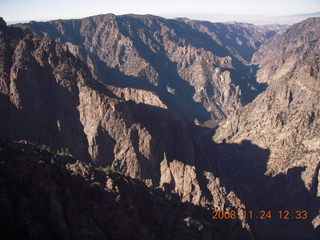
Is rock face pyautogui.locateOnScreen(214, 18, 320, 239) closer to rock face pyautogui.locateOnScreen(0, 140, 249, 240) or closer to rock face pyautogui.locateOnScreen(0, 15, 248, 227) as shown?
rock face pyautogui.locateOnScreen(0, 15, 248, 227)

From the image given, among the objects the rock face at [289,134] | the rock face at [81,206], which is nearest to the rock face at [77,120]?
the rock face at [289,134]

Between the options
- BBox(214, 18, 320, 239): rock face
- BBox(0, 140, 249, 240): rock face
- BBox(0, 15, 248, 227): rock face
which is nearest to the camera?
BBox(0, 140, 249, 240): rock face

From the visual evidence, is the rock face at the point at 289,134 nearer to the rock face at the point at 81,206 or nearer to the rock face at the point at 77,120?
the rock face at the point at 77,120

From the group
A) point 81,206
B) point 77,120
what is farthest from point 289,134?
point 81,206

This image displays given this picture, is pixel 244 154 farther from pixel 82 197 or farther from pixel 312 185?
pixel 82 197

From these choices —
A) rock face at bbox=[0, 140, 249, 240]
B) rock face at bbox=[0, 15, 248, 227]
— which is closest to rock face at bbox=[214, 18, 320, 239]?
rock face at bbox=[0, 15, 248, 227]

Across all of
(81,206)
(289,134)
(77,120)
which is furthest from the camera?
(289,134)

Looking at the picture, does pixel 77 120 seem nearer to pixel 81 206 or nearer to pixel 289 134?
pixel 81 206

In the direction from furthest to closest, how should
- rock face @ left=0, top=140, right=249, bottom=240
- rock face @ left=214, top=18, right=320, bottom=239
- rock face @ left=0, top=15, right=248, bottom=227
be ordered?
rock face @ left=214, top=18, right=320, bottom=239 → rock face @ left=0, top=15, right=248, bottom=227 → rock face @ left=0, top=140, right=249, bottom=240

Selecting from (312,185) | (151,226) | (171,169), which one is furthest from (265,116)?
(151,226)

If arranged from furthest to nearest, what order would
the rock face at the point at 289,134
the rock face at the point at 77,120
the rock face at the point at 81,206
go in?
the rock face at the point at 289,134 → the rock face at the point at 77,120 → the rock face at the point at 81,206

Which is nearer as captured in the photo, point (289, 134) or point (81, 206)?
point (81, 206)
